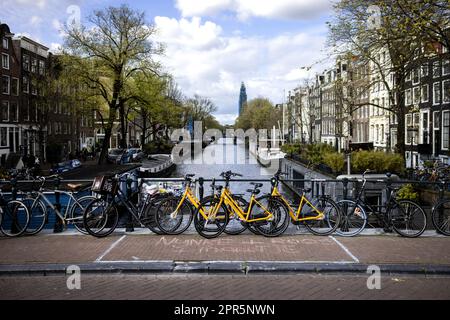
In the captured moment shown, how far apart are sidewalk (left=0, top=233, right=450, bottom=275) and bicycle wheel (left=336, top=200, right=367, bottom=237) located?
1.07 feet

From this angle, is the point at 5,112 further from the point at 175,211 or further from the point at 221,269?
the point at 221,269

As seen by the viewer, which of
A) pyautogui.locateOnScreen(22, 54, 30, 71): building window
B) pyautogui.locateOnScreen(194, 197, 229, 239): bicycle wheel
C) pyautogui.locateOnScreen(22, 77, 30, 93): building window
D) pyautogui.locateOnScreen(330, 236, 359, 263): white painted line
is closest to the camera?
pyautogui.locateOnScreen(330, 236, 359, 263): white painted line

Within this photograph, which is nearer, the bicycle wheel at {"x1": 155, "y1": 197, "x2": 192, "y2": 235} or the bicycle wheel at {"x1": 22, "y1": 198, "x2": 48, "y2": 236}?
the bicycle wheel at {"x1": 155, "y1": 197, "x2": 192, "y2": 235}

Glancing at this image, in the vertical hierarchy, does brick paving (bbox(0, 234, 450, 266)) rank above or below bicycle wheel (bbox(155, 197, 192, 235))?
below

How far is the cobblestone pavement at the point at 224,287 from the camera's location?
603 cm

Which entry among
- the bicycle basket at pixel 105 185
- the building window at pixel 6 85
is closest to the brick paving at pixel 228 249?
the bicycle basket at pixel 105 185

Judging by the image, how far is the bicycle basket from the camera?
910 centimetres

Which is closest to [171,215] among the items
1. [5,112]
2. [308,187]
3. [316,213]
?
[316,213]

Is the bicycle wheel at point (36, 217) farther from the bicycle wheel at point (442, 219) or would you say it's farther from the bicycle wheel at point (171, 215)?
the bicycle wheel at point (442, 219)

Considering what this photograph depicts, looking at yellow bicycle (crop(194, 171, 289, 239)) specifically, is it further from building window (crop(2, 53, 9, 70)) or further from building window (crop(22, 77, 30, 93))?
building window (crop(22, 77, 30, 93))

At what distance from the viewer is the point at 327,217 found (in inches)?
363

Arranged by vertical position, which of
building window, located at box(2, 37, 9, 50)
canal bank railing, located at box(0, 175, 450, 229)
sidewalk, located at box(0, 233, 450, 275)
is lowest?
sidewalk, located at box(0, 233, 450, 275)

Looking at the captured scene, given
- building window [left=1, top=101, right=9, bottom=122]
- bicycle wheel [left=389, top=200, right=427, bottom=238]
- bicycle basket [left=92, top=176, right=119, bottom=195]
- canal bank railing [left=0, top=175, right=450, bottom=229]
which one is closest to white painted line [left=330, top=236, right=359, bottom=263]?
canal bank railing [left=0, top=175, right=450, bottom=229]

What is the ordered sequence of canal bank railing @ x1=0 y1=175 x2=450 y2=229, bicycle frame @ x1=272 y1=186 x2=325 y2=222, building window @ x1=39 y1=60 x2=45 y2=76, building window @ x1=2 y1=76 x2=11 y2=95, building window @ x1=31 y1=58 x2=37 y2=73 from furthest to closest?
1. building window @ x1=39 y1=60 x2=45 y2=76
2. building window @ x1=31 y1=58 x2=37 y2=73
3. building window @ x1=2 y1=76 x2=11 y2=95
4. canal bank railing @ x1=0 y1=175 x2=450 y2=229
5. bicycle frame @ x1=272 y1=186 x2=325 y2=222
